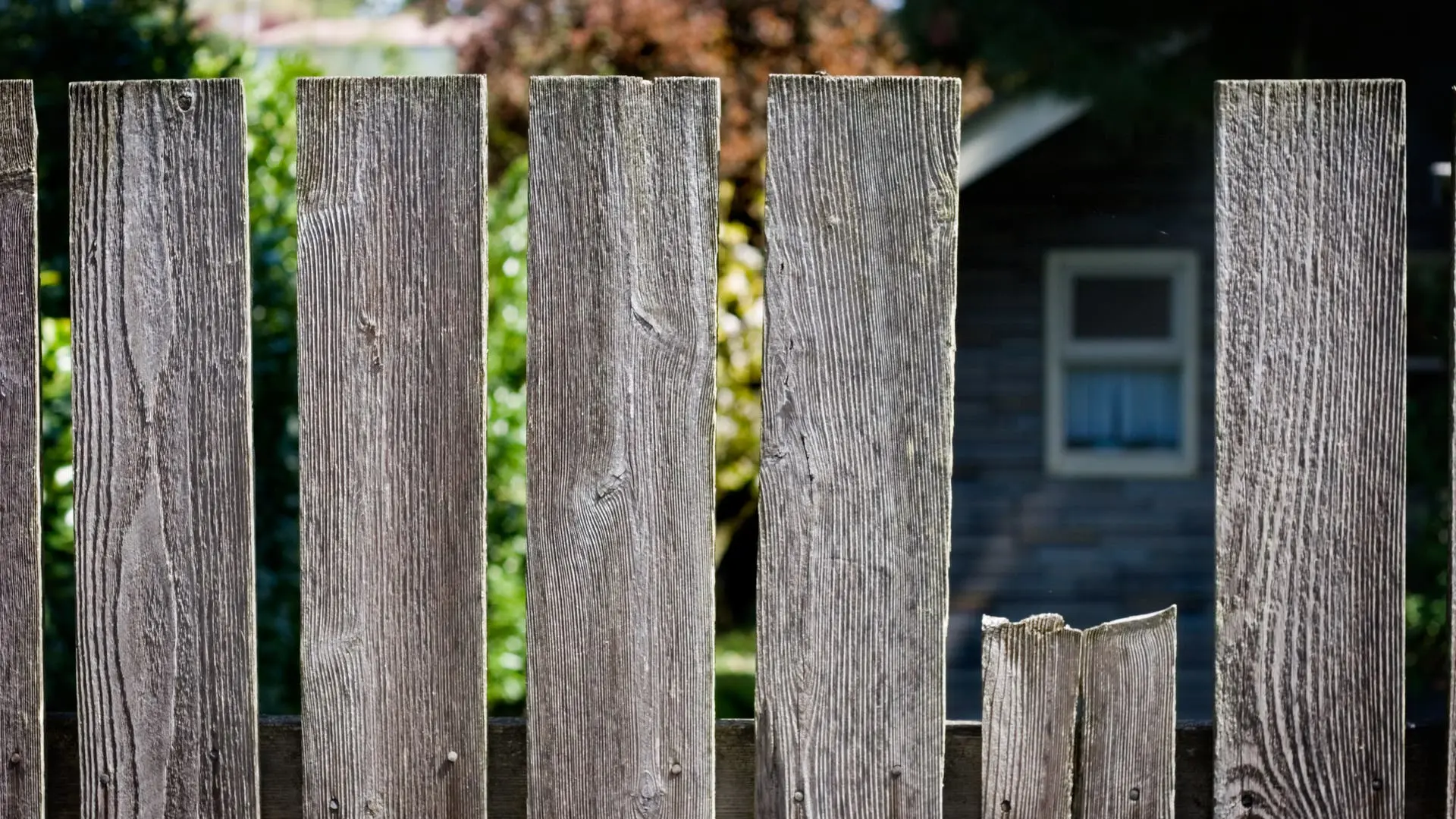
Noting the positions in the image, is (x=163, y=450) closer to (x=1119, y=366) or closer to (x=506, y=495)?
(x=506, y=495)

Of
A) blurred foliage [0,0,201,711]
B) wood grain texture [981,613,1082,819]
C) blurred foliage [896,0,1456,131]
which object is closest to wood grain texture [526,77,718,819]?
wood grain texture [981,613,1082,819]

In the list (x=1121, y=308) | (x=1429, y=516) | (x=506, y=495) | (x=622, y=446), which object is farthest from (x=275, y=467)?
(x=1121, y=308)

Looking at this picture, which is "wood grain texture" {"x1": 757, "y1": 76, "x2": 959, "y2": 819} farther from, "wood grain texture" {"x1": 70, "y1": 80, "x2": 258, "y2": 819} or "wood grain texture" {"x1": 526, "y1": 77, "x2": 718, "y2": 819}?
"wood grain texture" {"x1": 70, "y1": 80, "x2": 258, "y2": 819}

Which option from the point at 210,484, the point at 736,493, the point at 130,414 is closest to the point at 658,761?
the point at 210,484

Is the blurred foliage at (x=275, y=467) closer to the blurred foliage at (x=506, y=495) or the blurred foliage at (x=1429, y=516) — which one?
the blurred foliage at (x=506, y=495)

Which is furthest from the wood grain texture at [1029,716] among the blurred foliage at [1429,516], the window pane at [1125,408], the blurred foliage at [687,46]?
the blurred foliage at [687,46]

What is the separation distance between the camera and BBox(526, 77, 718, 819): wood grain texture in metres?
1.31

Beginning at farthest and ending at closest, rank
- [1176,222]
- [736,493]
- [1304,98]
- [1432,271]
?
[736,493] → [1176,222] → [1432,271] → [1304,98]

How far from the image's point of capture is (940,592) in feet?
4.35

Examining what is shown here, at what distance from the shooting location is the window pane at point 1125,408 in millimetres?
7695

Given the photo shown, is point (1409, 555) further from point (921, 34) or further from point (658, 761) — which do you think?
point (658, 761)

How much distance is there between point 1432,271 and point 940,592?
4598mm

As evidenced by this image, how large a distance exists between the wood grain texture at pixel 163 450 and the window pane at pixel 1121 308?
6.82 metres

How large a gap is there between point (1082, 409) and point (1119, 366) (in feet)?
1.05
